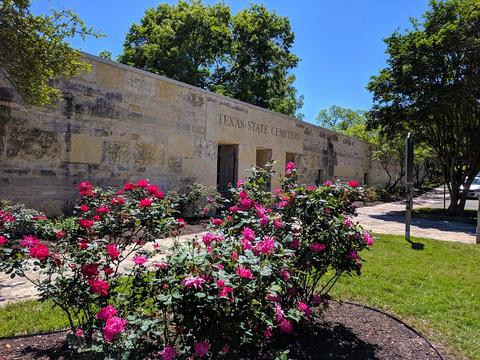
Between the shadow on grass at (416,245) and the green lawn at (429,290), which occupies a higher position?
the shadow on grass at (416,245)

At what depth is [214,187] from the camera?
10375 mm

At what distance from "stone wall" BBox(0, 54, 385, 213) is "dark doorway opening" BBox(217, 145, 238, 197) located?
0.25m

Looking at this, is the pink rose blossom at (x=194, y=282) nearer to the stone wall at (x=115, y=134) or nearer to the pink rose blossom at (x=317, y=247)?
the pink rose blossom at (x=317, y=247)

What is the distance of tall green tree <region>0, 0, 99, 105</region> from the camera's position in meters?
4.52

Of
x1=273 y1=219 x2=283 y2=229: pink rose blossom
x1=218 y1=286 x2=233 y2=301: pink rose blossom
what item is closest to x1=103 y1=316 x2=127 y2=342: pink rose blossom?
x1=218 y1=286 x2=233 y2=301: pink rose blossom

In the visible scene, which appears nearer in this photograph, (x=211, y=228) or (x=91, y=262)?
(x=91, y=262)

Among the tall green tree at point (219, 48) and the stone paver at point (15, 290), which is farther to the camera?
the tall green tree at point (219, 48)

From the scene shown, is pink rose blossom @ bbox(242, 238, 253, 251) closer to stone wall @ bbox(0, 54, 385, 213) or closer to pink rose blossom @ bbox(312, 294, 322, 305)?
pink rose blossom @ bbox(312, 294, 322, 305)

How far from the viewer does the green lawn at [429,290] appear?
364 centimetres

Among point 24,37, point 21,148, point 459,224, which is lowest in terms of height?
point 459,224

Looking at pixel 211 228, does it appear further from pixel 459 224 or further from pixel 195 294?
pixel 459 224

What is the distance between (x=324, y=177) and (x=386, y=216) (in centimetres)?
442

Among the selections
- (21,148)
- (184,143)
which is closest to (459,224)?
(184,143)

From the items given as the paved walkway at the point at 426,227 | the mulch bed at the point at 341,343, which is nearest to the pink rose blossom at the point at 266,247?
the mulch bed at the point at 341,343
